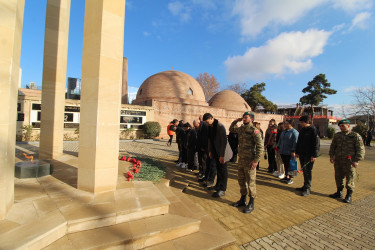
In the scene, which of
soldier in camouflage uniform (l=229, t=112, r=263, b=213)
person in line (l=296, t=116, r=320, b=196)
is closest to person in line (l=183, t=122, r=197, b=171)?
soldier in camouflage uniform (l=229, t=112, r=263, b=213)

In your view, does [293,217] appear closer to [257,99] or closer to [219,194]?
[219,194]

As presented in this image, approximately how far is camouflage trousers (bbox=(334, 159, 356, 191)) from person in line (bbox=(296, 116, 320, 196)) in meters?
0.52

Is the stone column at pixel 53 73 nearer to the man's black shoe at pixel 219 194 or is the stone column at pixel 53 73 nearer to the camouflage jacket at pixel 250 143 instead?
the man's black shoe at pixel 219 194

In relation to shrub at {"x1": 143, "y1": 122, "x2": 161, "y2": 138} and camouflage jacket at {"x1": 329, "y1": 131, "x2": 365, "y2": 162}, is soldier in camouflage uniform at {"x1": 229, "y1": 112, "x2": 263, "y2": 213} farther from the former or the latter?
shrub at {"x1": 143, "y1": 122, "x2": 161, "y2": 138}

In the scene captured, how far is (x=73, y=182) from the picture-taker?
3.30m

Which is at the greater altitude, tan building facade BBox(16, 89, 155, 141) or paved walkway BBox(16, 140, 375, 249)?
tan building facade BBox(16, 89, 155, 141)

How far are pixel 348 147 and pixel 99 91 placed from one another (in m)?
5.28

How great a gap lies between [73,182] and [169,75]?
77.2ft

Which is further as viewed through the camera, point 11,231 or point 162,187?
point 162,187

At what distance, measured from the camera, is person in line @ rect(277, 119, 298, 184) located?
16.2 feet

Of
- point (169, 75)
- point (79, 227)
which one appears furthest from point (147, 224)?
point (169, 75)

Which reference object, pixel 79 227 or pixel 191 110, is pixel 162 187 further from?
pixel 191 110

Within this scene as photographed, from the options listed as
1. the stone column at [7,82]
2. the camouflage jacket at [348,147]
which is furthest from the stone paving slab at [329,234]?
the stone column at [7,82]

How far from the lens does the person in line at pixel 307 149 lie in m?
4.23
